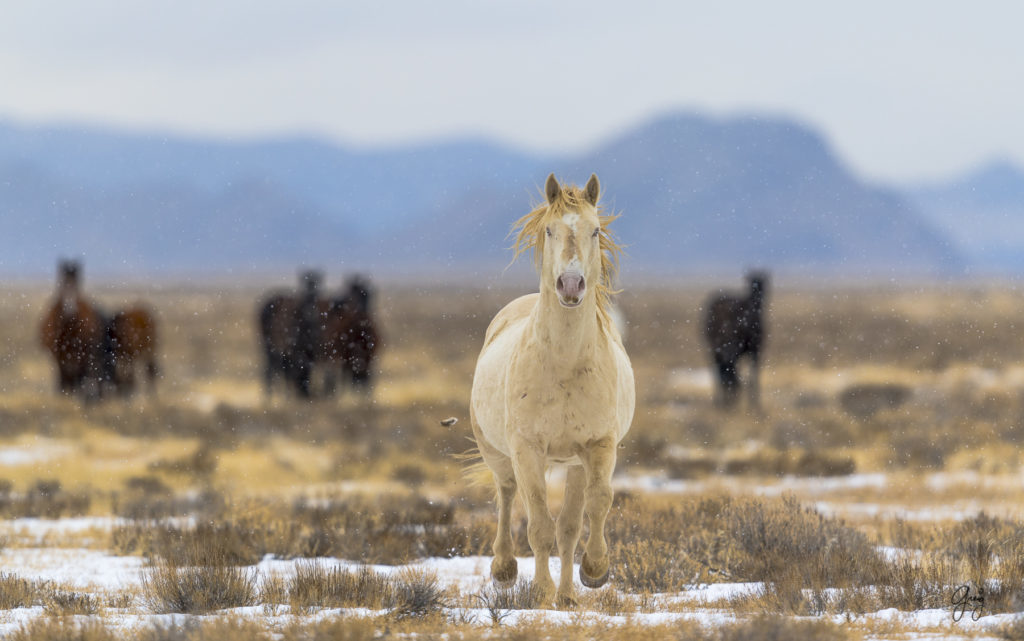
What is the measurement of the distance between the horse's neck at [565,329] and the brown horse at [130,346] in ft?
61.0

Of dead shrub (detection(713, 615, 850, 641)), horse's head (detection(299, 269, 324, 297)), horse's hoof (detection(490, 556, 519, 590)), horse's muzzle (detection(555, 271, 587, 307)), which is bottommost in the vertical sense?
horse's hoof (detection(490, 556, 519, 590))

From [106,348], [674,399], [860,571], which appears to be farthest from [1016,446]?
[106,348]

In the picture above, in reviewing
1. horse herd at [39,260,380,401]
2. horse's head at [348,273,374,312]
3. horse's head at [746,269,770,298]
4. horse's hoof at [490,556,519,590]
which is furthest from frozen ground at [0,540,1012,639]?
horse's head at [746,269,770,298]

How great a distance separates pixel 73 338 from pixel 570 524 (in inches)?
699

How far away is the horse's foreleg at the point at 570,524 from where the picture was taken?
21.3 feet

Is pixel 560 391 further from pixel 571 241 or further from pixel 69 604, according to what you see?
pixel 69 604

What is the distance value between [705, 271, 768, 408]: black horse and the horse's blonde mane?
17.2m

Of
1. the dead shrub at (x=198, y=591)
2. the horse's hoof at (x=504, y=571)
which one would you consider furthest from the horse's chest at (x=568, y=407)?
the dead shrub at (x=198, y=591)

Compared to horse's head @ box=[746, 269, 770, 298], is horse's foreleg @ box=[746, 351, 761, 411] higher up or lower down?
lower down

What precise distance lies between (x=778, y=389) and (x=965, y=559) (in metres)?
20.2

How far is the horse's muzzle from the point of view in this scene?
580 cm

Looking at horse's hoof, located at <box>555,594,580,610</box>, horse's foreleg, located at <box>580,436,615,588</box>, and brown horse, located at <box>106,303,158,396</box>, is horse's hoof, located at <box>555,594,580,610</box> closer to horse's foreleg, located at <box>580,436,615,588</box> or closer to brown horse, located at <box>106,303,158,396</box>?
horse's foreleg, located at <box>580,436,615,588</box>

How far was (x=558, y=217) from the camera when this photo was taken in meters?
6.27

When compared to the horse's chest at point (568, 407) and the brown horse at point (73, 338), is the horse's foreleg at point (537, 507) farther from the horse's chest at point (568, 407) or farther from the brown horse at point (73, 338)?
the brown horse at point (73, 338)
